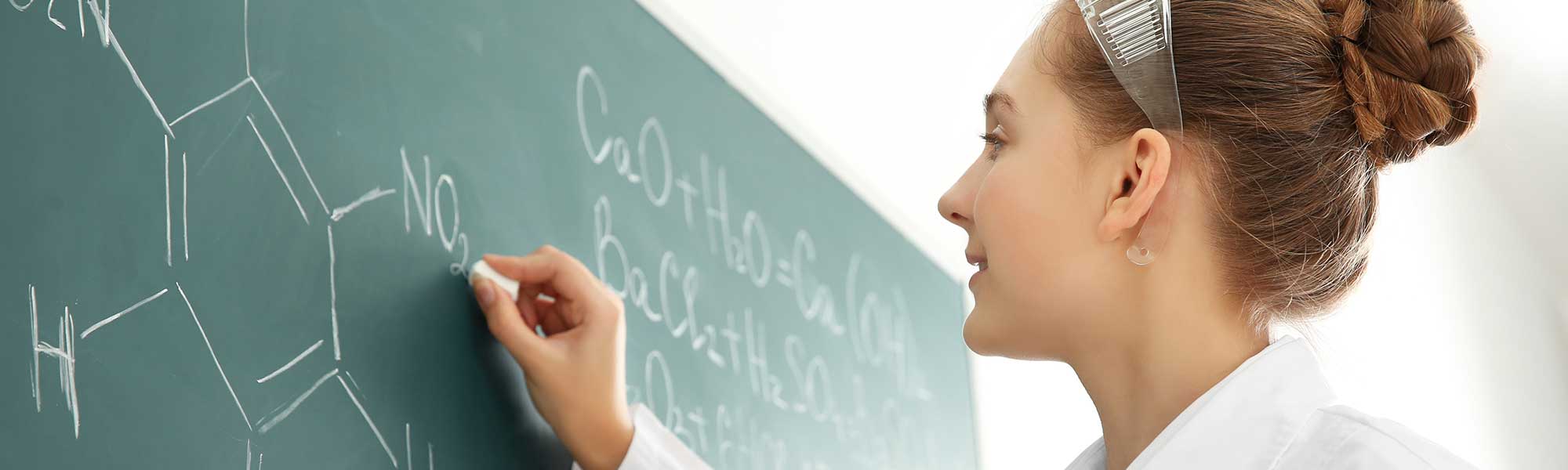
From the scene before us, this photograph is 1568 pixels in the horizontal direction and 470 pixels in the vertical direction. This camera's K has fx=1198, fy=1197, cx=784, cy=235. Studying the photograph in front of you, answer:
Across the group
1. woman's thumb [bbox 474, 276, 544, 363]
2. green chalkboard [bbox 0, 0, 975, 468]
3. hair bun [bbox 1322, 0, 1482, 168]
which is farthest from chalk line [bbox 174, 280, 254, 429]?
hair bun [bbox 1322, 0, 1482, 168]

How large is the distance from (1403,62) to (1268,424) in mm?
282

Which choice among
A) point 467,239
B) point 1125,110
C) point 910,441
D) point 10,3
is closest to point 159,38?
point 10,3

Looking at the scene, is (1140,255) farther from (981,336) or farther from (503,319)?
(503,319)

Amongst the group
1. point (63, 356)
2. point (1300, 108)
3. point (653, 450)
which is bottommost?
point (653, 450)

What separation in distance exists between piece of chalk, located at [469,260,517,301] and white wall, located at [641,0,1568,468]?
41cm

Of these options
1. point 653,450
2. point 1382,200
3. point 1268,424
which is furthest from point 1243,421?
point 1382,200

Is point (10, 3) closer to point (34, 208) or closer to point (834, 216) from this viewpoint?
point (34, 208)

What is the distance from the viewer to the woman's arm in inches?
38.8

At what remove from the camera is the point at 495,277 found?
39.4 inches

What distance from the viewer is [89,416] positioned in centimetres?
67

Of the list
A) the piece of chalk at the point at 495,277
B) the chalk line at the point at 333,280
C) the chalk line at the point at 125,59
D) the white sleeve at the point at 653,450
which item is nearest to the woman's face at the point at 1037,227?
the white sleeve at the point at 653,450

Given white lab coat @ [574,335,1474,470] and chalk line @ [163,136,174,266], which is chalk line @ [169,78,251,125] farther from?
white lab coat @ [574,335,1474,470]

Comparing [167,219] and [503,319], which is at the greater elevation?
[167,219]

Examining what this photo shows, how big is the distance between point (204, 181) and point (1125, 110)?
2.13 ft
